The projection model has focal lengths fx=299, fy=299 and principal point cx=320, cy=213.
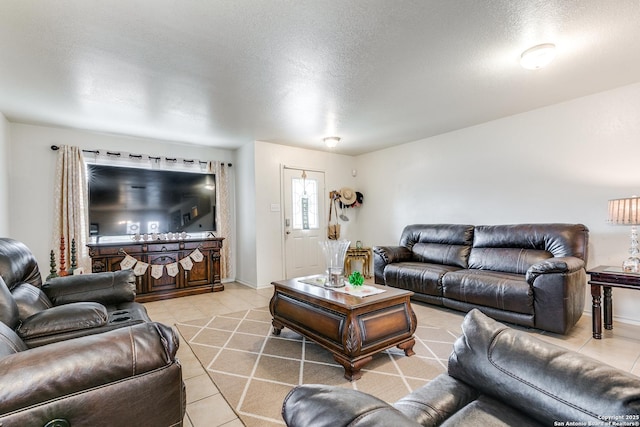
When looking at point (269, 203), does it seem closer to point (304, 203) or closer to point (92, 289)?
point (304, 203)

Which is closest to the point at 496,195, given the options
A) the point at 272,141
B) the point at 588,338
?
the point at 588,338

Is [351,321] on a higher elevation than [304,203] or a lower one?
lower

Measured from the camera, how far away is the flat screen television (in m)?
4.23

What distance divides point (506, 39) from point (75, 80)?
359 centimetres

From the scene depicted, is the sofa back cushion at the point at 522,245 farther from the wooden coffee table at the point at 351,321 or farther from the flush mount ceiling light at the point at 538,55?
the flush mount ceiling light at the point at 538,55

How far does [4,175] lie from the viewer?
3584 millimetres

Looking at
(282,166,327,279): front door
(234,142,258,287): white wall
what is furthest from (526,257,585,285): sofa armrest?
(234,142,258,287): white wall

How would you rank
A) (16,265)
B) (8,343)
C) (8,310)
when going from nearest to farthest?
1. (8,343)
2. (8,310)
3. (16,265)

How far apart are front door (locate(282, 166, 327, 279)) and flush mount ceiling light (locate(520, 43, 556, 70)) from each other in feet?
12.0

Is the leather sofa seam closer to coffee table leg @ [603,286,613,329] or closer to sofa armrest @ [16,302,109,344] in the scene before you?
sofa armrest @ [16,302,109,344]

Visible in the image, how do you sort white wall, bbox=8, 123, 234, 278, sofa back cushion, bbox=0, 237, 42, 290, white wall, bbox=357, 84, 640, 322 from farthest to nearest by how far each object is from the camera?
white wall, bbox=8, 123, 234, 278
white wall, bbox=357, 84, 640, 322
sofa back cushion, bbox=0, 237, 42, 290

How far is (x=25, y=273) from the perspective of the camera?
2.03 metres

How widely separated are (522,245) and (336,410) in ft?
12.1

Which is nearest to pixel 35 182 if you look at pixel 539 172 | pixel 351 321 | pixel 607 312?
pixel 351 321
